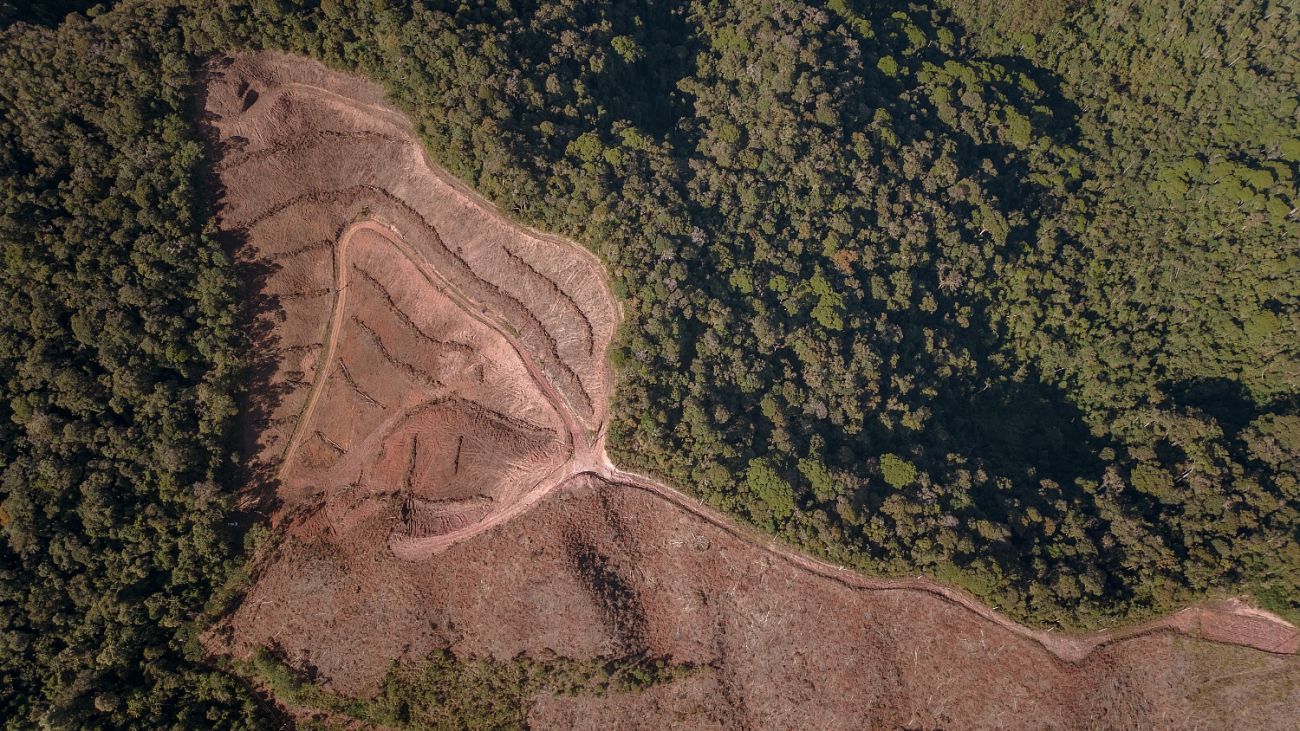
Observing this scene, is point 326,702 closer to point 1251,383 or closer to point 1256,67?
point 1251,383

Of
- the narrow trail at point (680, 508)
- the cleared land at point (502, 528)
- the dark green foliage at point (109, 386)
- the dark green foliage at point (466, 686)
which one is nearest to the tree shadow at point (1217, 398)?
the narrow trail at point (680, 508)

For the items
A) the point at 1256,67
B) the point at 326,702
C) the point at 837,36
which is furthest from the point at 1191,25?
the point at 326,702

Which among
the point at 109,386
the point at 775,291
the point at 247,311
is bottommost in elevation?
the point at 109,386

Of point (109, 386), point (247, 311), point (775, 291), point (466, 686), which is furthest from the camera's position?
point (775, 291)

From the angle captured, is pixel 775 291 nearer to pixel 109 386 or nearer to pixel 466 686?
pixel 466 686

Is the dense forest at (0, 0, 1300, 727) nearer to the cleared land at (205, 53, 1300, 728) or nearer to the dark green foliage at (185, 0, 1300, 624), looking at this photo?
the dark green foliage at (185, 0, 1300, 624)

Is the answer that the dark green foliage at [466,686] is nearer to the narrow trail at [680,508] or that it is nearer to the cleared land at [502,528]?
the cleared land at [502,528]

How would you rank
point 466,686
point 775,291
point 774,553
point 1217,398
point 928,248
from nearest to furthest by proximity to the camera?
point 774,553
point 466,686
point 775,291
point 1217,398
point 928,248

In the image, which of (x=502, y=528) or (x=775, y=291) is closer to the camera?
(x=502, y=528)

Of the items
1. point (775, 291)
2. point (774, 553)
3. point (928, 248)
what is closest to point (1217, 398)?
point (928, 248)
